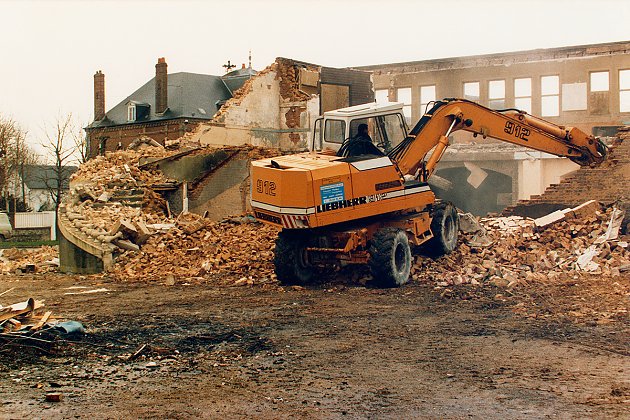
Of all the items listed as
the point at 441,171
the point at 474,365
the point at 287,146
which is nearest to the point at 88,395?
the point at 474,365

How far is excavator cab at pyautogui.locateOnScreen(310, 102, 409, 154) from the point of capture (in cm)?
1358

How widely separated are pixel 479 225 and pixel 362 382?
941cm

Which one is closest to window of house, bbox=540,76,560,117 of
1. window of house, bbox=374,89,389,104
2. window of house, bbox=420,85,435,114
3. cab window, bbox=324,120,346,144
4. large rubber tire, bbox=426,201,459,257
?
window of house, bbox=420,85,435,114

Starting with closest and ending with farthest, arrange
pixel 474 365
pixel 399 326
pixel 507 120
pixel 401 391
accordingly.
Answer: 1. pixel 401 391
2. pixel 474 365
3. pixel 399 326
4. pixel 507 120

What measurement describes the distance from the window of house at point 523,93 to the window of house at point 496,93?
0.56 meters

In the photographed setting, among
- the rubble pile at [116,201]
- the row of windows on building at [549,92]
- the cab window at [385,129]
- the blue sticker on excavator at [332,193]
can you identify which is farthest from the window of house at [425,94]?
the blue sticker on excavator at [332,193]

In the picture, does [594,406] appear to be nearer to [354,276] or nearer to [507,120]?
[354,276]

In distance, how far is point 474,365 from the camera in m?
7.57

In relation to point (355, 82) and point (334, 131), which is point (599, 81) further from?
point (334, 131)

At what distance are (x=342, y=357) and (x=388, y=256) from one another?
15.7 ft

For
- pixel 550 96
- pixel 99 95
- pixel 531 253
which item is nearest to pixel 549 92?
pixel 550 96

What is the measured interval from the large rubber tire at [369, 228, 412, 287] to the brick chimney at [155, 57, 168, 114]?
39.2m

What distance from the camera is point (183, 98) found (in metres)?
50.6

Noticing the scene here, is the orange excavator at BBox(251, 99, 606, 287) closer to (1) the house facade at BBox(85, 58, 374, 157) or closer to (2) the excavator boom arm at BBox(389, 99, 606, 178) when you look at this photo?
(2) the excavator boom arm at BBox(389, 99, 606, 178)
